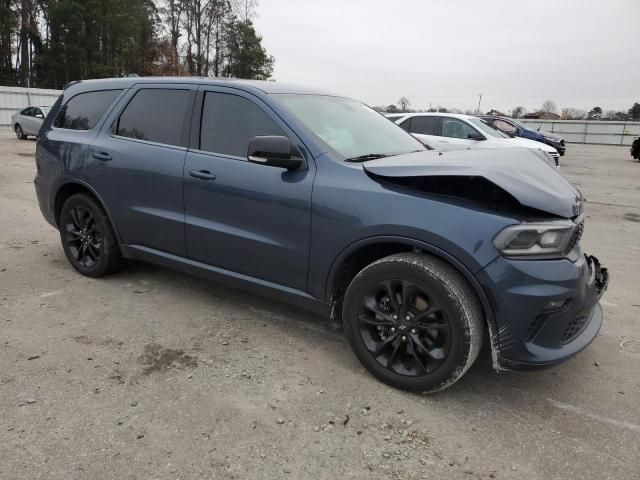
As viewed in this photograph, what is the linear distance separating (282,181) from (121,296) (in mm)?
1977

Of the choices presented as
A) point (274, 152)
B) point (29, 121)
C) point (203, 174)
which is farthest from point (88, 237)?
point (29, 121)

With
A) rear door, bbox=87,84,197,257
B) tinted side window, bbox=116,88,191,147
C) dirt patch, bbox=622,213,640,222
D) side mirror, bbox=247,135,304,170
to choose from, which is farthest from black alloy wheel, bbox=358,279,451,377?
dirt patch, bbox=622,213,640,222

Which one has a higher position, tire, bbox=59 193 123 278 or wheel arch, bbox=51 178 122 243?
wheel arch, bbox=51 178 122 243

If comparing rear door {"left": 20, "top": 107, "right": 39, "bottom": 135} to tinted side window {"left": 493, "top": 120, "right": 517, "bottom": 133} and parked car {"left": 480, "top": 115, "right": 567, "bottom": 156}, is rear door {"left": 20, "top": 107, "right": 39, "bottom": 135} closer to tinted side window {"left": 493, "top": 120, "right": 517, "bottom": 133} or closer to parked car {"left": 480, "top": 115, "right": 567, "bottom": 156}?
parked car {"left": 480, "top": 115, "right": 567, "bottom": 156}

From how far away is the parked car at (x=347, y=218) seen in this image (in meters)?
2.59

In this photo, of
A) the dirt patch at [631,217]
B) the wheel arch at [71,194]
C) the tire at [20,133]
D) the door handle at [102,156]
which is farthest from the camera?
the tire at [20,133]

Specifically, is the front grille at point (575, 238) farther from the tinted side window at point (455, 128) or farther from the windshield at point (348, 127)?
the tinted side window at point (455, 128)

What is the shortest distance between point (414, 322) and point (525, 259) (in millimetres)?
687

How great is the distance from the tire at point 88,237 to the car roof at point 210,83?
3.36 feet

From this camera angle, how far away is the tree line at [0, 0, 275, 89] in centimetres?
3859

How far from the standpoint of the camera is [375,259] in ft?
10.4

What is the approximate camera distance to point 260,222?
332 centimetres

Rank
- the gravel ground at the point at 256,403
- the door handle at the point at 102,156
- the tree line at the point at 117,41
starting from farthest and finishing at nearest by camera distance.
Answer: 1. the tree line at the point at 117,41
2. the door handle at the point at 102,156
3. the gravel ground at the point at 256,403

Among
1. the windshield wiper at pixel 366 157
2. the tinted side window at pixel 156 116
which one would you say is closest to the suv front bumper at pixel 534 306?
the windshield wiper at pixel 366 157
